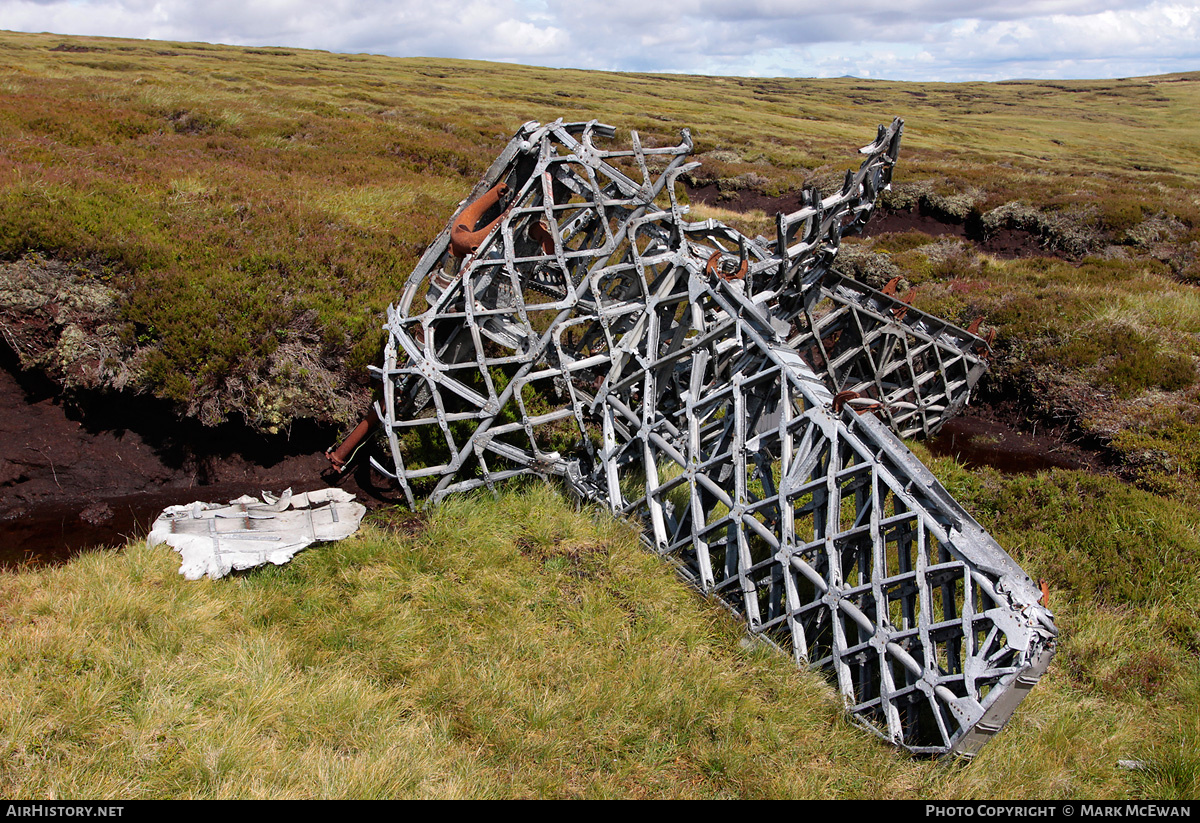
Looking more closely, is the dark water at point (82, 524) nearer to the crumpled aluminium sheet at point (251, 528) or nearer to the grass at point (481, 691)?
the crumpled aluminium sheet at point (251, 528)

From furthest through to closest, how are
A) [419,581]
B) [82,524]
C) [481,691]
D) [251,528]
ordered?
[82,524]
[251,528]
[419,581]
[481,691]

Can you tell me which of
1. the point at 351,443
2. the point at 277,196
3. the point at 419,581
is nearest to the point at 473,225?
the point at 351,443

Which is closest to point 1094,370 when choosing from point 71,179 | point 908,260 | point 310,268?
point 908,260

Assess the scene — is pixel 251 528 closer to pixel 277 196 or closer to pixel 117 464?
pixel 117 464

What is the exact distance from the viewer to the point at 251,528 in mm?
7820

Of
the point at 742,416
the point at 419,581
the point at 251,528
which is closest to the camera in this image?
the point at 742,416

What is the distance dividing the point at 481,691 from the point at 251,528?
408 cm

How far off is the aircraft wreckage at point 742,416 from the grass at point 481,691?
53 cm

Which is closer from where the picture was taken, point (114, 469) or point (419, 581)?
point (419, 581)

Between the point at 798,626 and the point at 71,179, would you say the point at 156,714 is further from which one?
the point at 71,179

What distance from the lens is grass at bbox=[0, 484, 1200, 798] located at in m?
4.49

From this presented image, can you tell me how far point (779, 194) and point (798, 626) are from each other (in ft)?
90.4

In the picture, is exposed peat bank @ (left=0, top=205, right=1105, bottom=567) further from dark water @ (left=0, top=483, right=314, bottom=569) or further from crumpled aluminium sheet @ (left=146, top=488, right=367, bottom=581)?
crumpled aluminium sheet @ (left=146, top=488, right=367, bottom=581)

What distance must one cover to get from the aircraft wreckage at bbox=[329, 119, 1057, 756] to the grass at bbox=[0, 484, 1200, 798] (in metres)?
0.53
